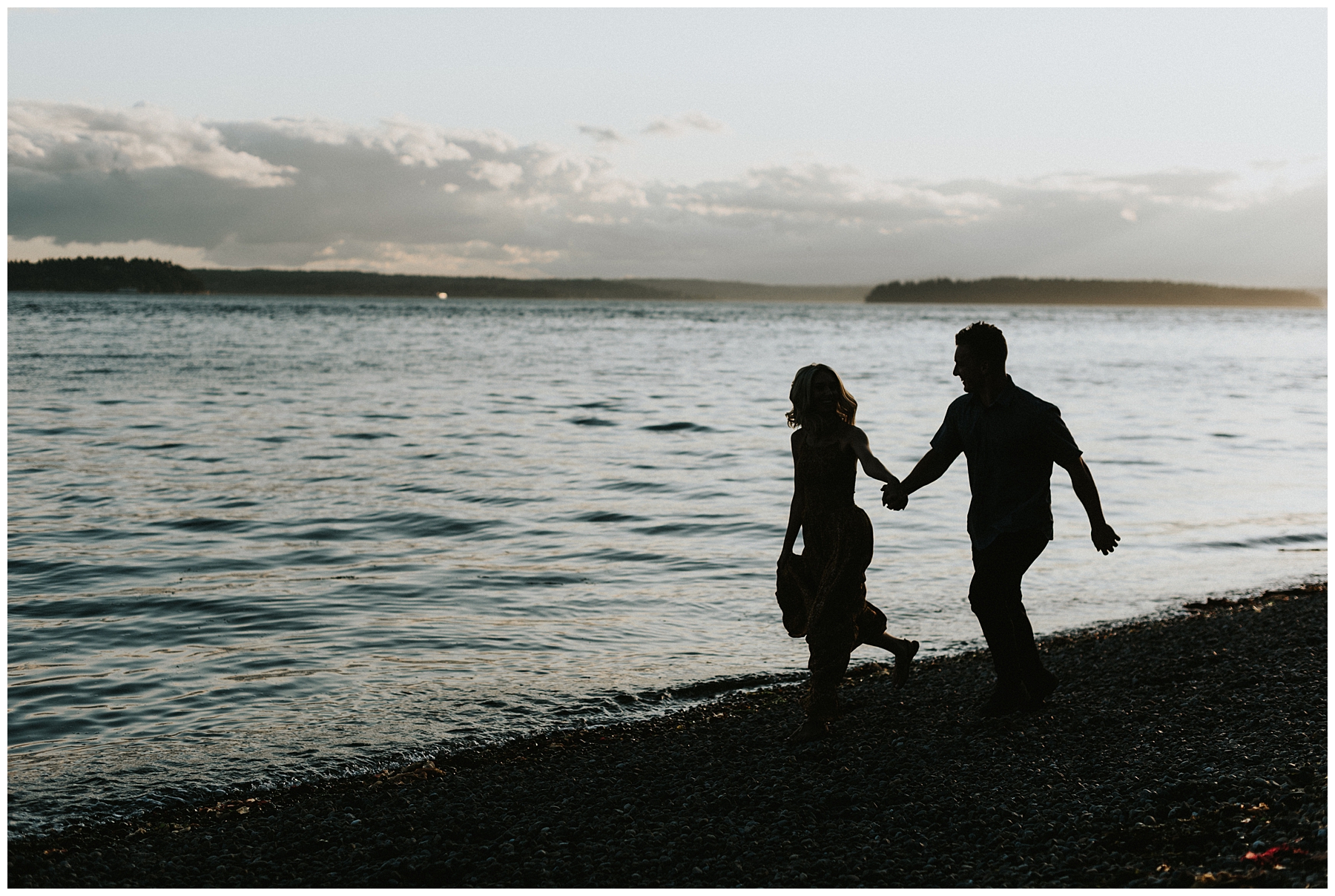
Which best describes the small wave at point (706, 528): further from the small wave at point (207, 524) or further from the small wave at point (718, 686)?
the small wave at point (718, 686)

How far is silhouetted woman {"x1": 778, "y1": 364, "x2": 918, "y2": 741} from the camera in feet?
18.4

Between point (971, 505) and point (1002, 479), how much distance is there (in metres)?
0.23

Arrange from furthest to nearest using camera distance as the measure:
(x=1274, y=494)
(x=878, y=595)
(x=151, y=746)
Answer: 1. (x=1274, y=494)
2. (x=878, y=595)
3. (x=151, y=746)

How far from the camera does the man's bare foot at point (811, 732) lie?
586 centimetres

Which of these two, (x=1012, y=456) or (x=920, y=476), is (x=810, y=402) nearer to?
(x=920, y=476)

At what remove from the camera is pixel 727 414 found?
26391 mm

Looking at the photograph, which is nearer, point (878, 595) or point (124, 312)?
point (878, 595)

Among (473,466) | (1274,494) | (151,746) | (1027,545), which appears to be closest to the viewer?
(1027,545)

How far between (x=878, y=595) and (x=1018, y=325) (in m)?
107

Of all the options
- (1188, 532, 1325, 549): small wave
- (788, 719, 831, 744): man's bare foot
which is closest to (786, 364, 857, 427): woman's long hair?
(788, 719, 831, 744): man's bare foot

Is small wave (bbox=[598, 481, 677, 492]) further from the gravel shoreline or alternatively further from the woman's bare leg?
the woman's bare leg

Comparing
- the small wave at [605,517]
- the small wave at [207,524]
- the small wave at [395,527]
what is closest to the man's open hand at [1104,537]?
the small wave at [605,517]

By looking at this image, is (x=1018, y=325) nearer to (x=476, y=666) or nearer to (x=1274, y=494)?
(x=1274, y=494)

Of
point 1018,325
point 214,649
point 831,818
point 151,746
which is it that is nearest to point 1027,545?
point 831,818
